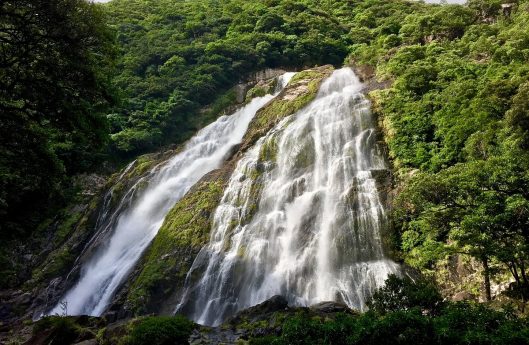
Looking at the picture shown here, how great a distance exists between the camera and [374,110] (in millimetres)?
28516

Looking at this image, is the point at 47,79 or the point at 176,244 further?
the point at 176,244

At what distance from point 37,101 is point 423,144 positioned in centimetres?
1962

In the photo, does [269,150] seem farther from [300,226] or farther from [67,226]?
[67,226]

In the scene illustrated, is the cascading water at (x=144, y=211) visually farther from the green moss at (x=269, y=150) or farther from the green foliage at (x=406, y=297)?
the green foliage at (x=406, y=297)

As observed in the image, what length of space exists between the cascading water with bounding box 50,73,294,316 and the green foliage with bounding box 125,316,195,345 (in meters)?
12.5

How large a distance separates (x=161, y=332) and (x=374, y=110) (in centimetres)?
2126

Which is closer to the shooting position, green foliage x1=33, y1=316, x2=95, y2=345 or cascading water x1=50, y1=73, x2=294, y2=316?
green foliage x1=33, y1=316, x2=95, y2=345

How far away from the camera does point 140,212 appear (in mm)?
30609

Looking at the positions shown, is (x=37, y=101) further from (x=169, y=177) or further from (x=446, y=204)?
(x=169, y=177)

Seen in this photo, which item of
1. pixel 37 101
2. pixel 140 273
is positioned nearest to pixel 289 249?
pixel 140 273

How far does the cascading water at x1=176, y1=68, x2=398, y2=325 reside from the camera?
19.5 m

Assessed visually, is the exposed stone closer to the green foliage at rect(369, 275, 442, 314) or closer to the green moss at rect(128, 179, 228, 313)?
the green foliage at rect(369, 275, 442, 314)

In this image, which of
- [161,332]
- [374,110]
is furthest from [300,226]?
[161,332]

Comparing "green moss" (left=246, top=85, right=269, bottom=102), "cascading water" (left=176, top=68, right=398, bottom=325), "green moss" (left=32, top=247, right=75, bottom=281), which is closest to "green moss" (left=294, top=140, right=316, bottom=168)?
"cascading water" (left=176, top=68, right=398, bottom=325)
